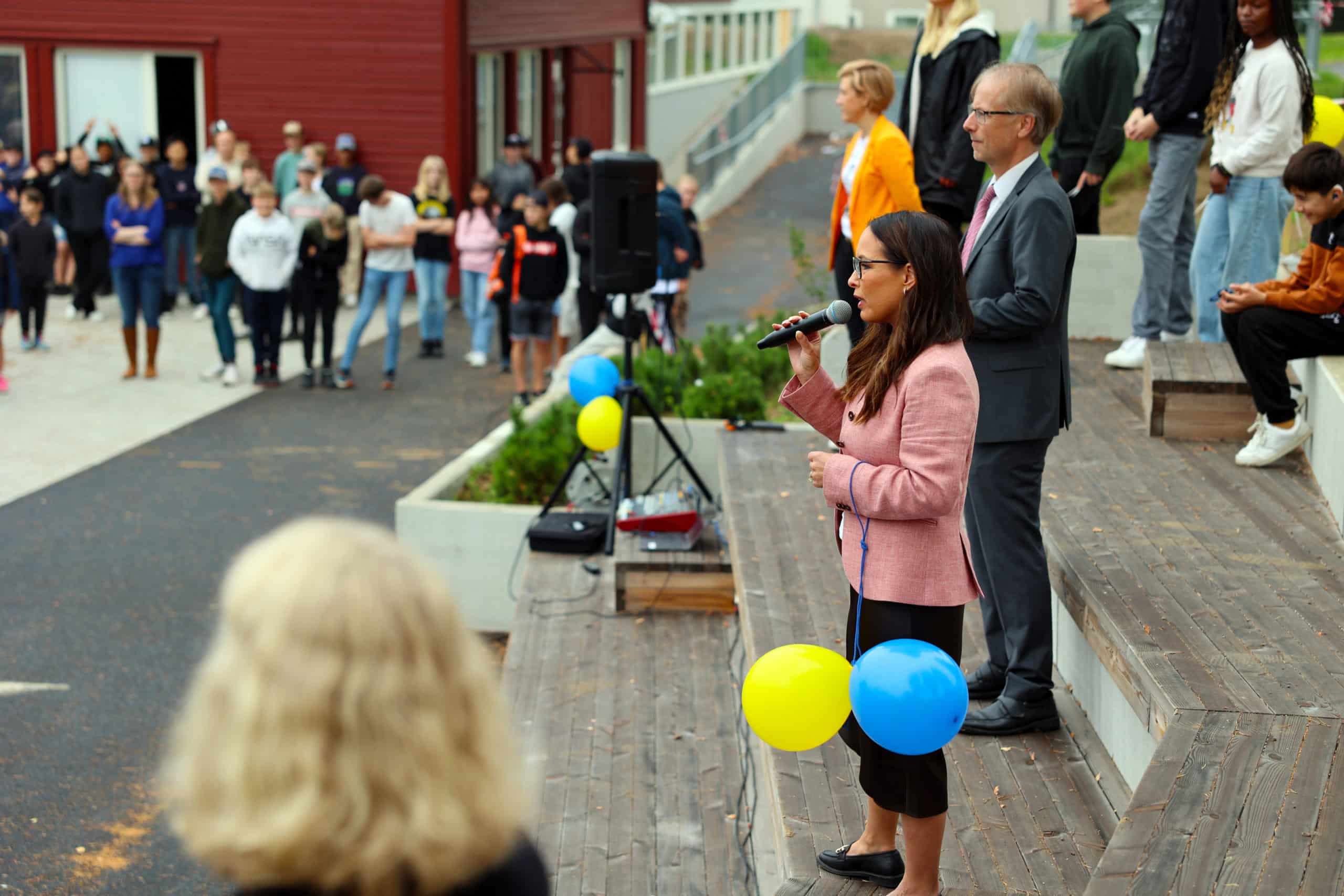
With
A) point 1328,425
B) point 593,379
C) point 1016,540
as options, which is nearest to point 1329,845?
point 1016,540

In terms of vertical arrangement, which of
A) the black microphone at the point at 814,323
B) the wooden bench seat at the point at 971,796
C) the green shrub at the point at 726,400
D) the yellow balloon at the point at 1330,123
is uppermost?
the yellow balloon at the point at 1330,123

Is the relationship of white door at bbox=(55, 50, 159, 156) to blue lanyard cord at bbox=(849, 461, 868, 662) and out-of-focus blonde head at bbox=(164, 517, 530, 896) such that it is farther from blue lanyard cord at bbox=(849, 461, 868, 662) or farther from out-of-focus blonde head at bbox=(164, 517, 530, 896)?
out-of-focus blonde head at bbox=(164, 517, 530, 896)

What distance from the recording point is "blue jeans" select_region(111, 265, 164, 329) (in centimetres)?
1294

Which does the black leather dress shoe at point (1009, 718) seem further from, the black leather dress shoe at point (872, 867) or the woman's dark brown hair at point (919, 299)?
the woman's dark brown hair at point (919, 299)

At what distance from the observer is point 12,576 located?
8078 mm

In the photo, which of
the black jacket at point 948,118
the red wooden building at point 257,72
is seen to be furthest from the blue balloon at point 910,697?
the red wooden building at point 257,72


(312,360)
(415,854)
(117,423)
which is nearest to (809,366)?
(415,854)

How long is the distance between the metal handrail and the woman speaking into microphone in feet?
74.0

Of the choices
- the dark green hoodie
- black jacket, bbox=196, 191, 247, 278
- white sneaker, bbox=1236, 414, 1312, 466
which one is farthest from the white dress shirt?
black jacket, bbox=196, 191, 247, 278

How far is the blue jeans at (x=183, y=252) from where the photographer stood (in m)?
16.8

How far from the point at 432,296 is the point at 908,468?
1187 cm

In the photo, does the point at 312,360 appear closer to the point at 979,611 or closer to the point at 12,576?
the point at 12,576

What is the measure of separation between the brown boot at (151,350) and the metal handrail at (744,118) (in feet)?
45.4

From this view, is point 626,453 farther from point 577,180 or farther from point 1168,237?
point 577,180
